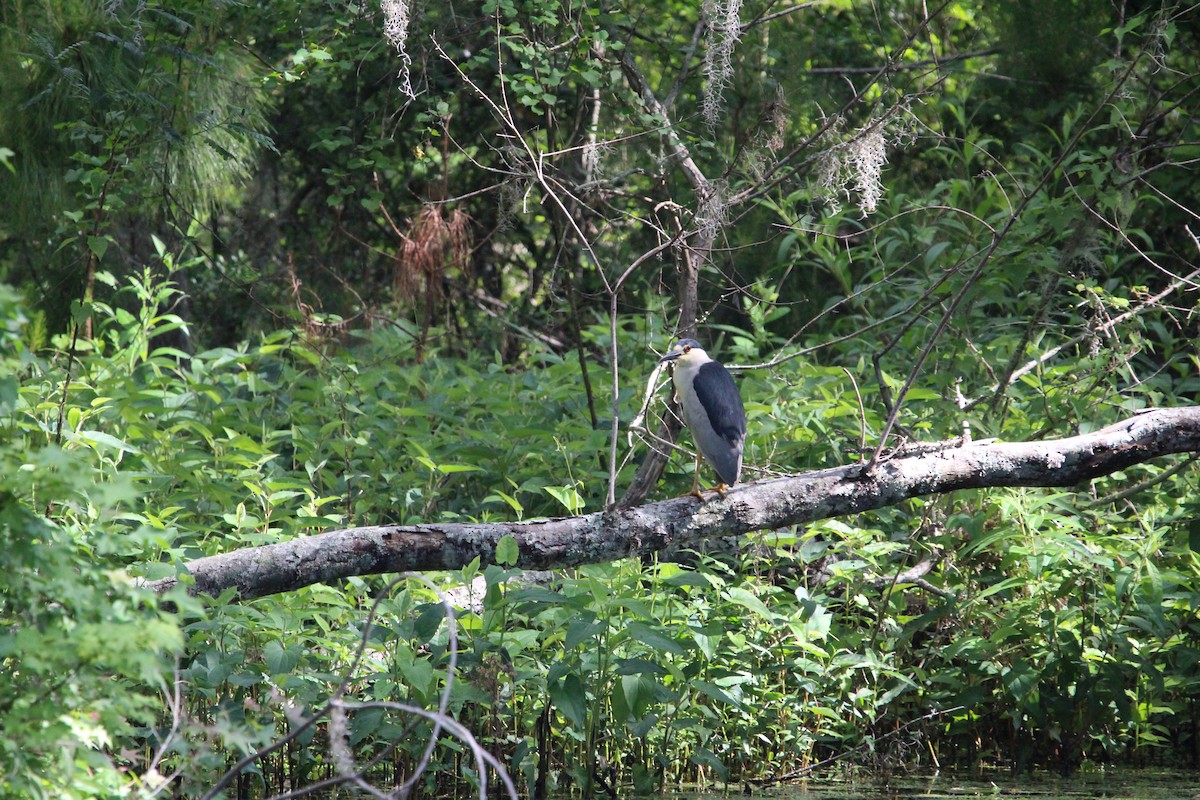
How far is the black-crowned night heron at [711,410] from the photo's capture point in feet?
15.6

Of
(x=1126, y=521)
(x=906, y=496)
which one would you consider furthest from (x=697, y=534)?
(x=1126, y=521)

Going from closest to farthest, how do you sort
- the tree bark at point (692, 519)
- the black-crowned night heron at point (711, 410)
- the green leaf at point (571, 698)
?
1. the tree bark at point (692, 519)
2. the green leaf at point (571, 698)
3. the black-crowned night heron at point (711, 410)

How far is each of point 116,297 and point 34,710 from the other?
5.49 m

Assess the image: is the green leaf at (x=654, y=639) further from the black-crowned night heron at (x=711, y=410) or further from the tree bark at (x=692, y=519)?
the black-crowned night heron at (x=711, y=410)

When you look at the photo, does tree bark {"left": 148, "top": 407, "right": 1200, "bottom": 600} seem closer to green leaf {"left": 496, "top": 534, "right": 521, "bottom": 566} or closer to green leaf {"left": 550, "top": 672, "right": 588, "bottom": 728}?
green leaf {"left": 496, "top": 534, "right": 521, "bottom": 566}

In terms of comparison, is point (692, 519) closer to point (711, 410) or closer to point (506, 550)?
point (506, 550)

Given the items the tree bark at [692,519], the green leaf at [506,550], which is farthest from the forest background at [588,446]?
the tree bark at [692,519]

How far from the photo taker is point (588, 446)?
5.38 metres

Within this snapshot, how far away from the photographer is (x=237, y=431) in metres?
5.70

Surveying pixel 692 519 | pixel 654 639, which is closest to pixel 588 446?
pixel 692 519

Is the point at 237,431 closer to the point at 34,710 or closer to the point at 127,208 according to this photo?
Result: the point at 127,208

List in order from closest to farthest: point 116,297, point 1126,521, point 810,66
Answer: point 1126,521 < point 116,297 < point 810,66

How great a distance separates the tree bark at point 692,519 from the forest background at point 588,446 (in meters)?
0.13

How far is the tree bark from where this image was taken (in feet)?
11.7
